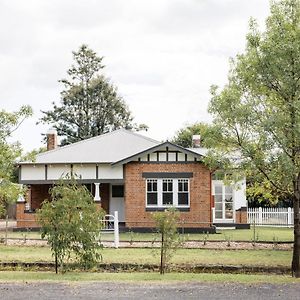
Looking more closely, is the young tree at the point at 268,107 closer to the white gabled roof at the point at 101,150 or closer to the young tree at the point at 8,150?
the young tree at the point at 8,150

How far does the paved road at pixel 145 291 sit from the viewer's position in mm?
12383

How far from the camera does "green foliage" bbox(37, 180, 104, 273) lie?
16.2 meters

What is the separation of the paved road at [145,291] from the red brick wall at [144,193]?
17489 mm

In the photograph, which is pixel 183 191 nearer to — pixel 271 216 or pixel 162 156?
pixel 162 156

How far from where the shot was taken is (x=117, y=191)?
3591cm

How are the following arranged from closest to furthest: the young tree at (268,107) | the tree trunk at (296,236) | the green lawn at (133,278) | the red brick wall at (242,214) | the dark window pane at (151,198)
A: the green lawn at (133,278)
the young tree at (268,107)
the tree trunk at (296,236)
the dark window pane at (151,198)
the red brick wall at (242,214)

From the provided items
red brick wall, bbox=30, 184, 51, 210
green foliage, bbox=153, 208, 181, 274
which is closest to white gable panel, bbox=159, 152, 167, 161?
red brick wall, bbox=30, 184, 51, 210

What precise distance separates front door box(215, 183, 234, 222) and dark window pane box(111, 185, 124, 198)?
19.1 ft

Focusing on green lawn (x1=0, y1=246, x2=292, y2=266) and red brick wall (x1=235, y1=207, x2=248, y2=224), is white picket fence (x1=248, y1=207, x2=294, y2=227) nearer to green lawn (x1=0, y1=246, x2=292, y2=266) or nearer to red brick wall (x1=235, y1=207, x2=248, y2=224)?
red brick wall (x1=235, y1=207, x2=248, y2=224)

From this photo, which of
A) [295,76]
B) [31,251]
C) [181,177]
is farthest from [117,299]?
[181,177]

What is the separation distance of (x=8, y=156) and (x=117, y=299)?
783 cm

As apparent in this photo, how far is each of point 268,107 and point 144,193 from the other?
15896mm

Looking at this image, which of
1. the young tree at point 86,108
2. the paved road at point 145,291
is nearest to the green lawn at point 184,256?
the paved road at point 145,291

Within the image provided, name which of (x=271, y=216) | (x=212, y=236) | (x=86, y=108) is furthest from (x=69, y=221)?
(x=86, y=108)
